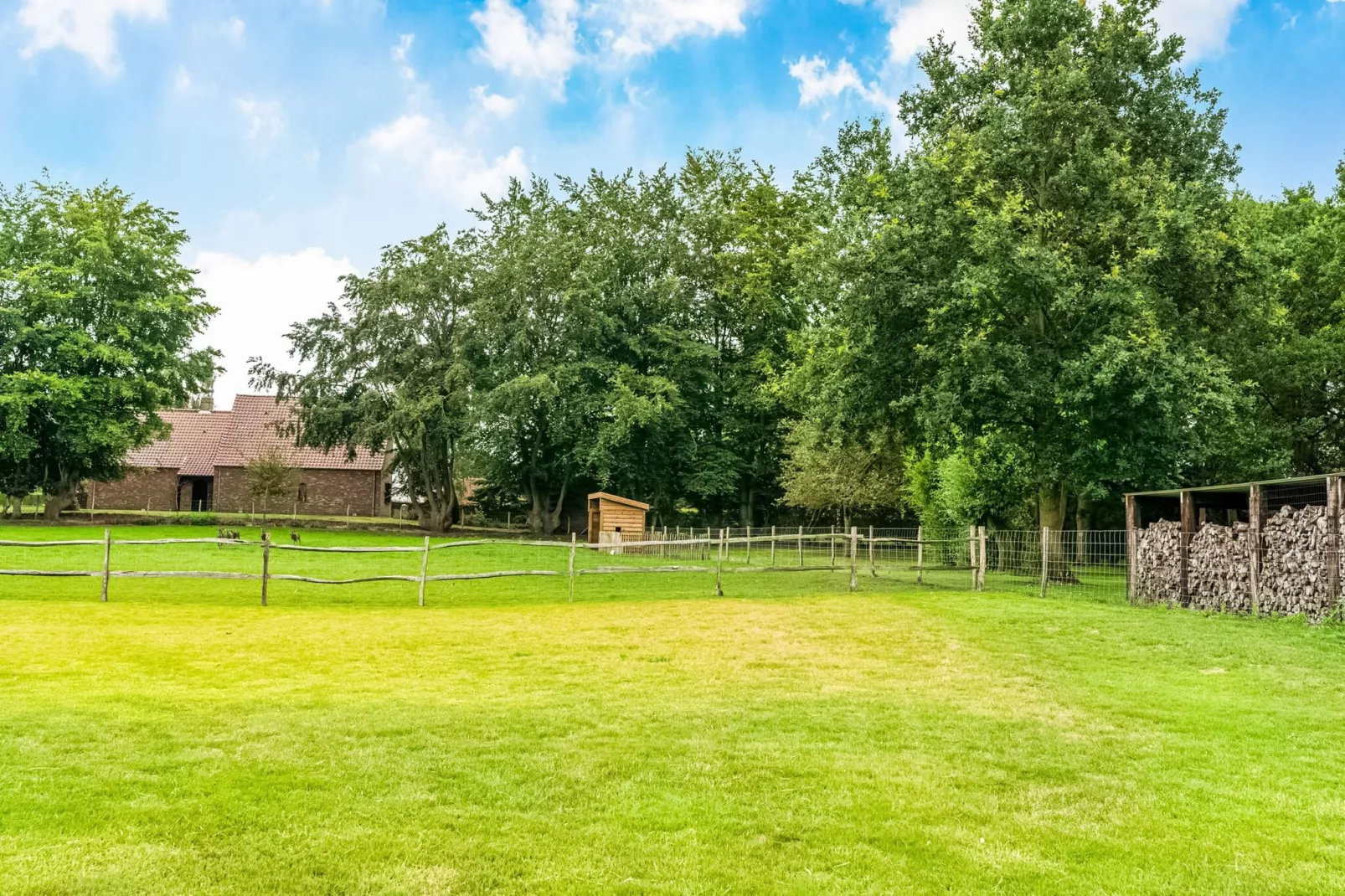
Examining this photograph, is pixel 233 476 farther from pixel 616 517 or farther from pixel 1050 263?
pixel 1050 263

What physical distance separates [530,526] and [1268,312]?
29069mm

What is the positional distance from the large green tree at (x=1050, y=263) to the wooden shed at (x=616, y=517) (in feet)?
33.8

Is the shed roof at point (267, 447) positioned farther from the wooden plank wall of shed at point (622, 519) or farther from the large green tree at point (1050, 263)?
the large green tree at point (1050, 263)

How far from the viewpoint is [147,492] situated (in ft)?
171

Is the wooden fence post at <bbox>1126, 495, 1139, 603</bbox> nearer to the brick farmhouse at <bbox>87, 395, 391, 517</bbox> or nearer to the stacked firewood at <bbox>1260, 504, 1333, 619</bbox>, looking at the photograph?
the stacked firewood at <bbox>1260, 504, 1333, 619</bbox>

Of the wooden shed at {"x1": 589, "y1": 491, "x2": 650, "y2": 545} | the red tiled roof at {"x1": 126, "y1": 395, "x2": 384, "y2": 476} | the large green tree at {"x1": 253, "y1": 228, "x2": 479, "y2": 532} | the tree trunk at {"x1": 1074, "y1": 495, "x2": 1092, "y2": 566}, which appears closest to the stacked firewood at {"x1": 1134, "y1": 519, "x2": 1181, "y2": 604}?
the tree trunk at {"x1": 1074, "y1": 495, "x2": 1092, "y2": 566}

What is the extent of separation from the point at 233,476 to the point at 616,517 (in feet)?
89.3

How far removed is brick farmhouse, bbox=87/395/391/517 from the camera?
5112 centimetres

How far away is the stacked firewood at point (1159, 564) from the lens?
17.1 meters

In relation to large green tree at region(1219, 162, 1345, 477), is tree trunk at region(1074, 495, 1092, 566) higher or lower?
→ lower

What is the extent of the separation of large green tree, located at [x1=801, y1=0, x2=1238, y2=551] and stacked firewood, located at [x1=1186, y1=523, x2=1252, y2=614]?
491 centimetres

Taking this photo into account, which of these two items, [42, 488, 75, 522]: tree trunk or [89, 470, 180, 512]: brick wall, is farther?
[89, 470, 180, 512]: brick wall

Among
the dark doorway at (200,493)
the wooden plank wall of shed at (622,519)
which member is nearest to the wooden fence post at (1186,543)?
the wooden plank wall of shed at (622,519)

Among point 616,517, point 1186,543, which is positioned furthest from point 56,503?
point 1186,543
